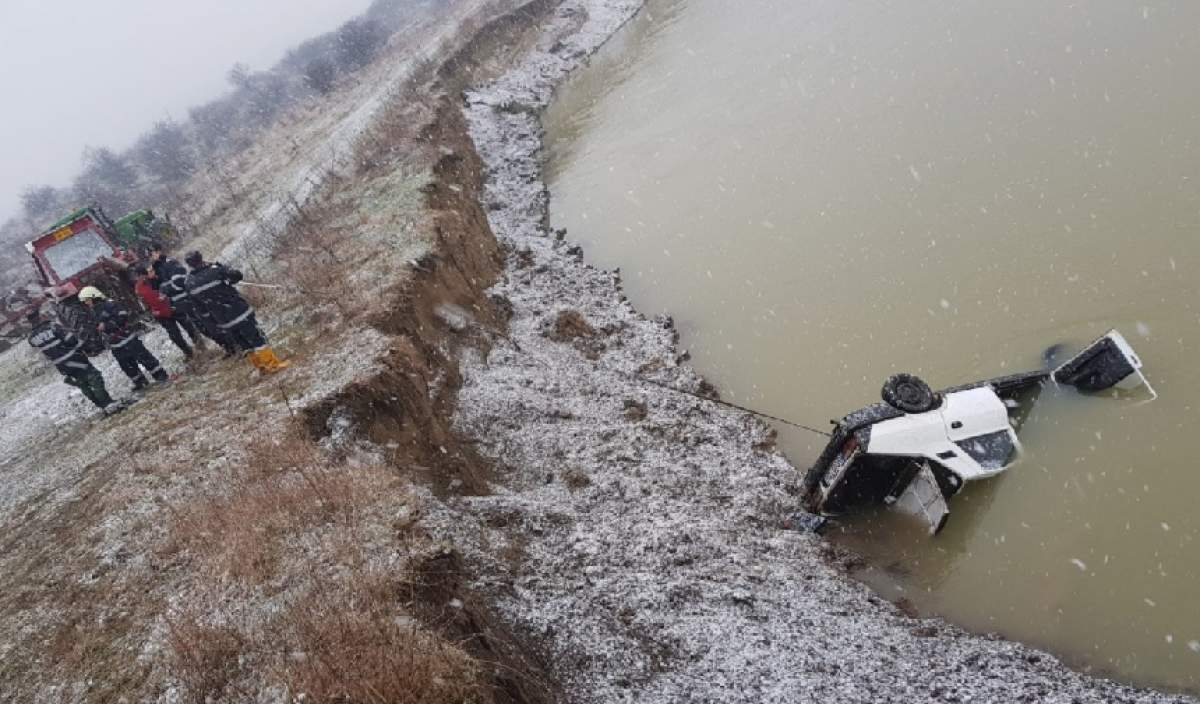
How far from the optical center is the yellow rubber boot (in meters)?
10.8

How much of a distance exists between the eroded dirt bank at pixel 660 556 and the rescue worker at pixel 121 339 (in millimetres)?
5374

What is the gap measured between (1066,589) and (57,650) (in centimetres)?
931

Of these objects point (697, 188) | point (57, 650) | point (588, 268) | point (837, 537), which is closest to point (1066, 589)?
point (837, 537)

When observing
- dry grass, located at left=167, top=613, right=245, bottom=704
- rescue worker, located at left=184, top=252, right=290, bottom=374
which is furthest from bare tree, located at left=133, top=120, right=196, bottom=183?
dry grass, located at left=167, top=613, right=245, bottom=704

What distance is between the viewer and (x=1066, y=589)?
24.0ft

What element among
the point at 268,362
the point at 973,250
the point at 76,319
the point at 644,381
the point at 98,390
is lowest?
the point at 973,250

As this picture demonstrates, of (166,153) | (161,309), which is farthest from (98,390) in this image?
(166,153)

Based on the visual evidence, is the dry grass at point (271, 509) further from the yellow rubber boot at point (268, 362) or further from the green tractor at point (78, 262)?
the green tractor at point (78, 262)

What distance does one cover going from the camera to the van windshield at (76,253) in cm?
1731

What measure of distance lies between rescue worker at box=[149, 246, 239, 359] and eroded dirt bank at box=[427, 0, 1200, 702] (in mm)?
4053

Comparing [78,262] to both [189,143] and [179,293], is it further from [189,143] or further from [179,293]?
[189,143]

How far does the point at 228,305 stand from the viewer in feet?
34.6

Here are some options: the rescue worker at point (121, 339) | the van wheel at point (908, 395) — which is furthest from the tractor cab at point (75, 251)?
the van wheel at point (908, 395)

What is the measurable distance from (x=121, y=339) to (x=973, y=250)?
1419 centimetres
